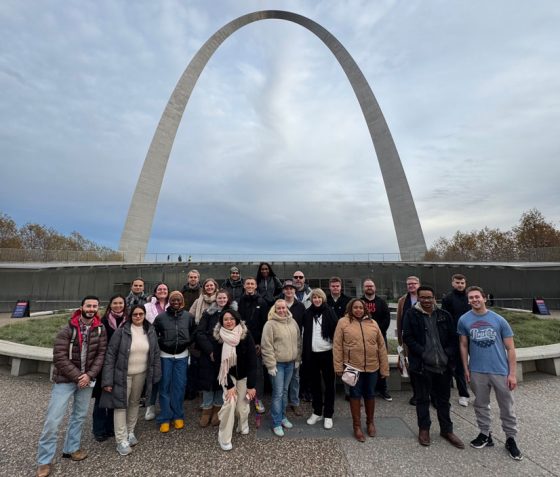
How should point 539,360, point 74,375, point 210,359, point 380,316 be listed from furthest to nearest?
point 539,360, point 380,316, point 210,359, point 74,375

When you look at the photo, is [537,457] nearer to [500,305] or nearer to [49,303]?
[500,305]

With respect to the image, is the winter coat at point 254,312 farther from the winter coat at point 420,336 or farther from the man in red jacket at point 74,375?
the winter coat at point 420,336

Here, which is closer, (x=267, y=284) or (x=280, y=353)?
(x=280, y=353)

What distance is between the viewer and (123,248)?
2881cm

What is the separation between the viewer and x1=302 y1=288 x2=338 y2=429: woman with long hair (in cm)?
384

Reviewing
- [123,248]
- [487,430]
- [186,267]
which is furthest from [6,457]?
[123,248]

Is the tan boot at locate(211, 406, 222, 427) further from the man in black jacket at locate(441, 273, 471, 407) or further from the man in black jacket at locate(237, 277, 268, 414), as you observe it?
the man in black jacket at locate(441, 273, 471, 407)

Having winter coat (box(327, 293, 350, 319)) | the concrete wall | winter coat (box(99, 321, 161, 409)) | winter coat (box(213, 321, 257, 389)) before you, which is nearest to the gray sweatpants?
winter coat (box(327, 293, 350, 319))

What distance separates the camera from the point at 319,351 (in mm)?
3865

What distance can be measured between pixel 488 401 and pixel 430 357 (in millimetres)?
769

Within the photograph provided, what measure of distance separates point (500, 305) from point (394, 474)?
20508mm

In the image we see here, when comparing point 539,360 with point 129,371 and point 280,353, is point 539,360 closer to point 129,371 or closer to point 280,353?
point 280,353

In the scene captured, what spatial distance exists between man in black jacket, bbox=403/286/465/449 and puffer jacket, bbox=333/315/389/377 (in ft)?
1.12

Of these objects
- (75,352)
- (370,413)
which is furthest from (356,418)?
(75,352)
